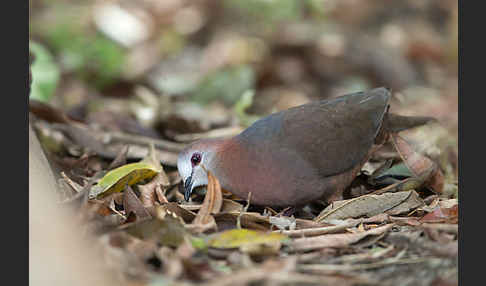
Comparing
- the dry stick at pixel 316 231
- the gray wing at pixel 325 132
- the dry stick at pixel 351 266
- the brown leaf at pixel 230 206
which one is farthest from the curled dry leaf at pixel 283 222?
the dry stick at pixel 351 266

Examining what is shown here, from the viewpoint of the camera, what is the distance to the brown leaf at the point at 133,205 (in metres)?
3.60

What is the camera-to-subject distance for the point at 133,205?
3672 mm

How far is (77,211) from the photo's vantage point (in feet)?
9.90

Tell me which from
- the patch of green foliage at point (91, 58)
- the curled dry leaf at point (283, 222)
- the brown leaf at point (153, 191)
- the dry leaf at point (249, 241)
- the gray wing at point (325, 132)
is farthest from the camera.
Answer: the patch of green foliage at point (91, 58)

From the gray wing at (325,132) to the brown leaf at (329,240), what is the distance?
83cm

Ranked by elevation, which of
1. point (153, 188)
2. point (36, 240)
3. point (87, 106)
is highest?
point (87, 106)

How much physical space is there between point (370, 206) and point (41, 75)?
3342 millimetres

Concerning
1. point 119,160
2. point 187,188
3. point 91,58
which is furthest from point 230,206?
point 91,58

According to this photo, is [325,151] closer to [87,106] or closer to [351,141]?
[351,141]

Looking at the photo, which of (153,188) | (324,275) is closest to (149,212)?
(153,188)

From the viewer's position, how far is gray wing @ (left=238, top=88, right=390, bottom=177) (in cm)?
406

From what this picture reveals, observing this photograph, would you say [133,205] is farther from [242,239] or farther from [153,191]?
[242,239]

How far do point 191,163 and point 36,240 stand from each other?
174cm

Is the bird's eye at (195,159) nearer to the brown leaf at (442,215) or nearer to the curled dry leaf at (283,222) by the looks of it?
the curled dry leaf at (283,222)
